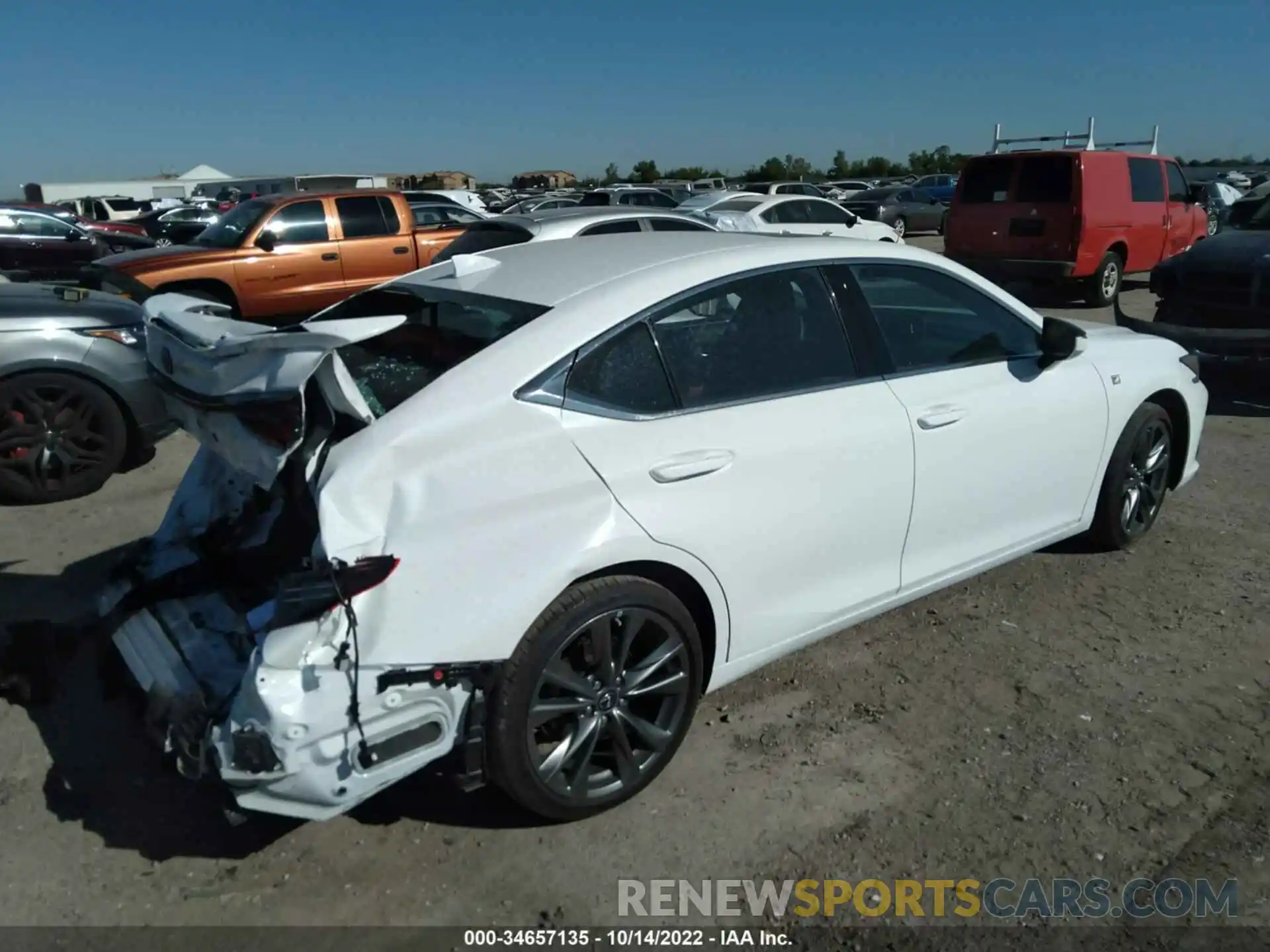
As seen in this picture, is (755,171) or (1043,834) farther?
(755,171)

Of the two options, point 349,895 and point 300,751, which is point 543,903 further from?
point 300,751

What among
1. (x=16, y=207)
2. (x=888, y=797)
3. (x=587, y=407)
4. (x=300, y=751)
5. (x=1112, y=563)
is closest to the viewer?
(x=300, y=751)

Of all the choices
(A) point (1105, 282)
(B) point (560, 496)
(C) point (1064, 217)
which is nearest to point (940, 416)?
(B) point (560, 496)

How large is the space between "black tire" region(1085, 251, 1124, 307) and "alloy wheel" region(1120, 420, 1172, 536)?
8.83 meters

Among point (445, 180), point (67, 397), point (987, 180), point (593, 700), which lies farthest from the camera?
point (445, 180)

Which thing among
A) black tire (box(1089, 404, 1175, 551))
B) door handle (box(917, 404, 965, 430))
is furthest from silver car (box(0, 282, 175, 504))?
black tire (box(1089, 404, 1175, 551))

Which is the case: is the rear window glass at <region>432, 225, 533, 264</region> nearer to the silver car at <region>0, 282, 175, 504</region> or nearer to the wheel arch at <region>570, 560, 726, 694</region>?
the silver car at <region>0, 282, 175, 504</region>

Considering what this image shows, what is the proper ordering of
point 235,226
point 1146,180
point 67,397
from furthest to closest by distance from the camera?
point 1146,180
point 235,226
point 67,397

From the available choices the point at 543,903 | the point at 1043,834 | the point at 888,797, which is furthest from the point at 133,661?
the point at 1043,834

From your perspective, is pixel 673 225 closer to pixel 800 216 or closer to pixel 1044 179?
pixel 1044 179

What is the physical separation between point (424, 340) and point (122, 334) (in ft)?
11.5

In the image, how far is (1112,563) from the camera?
4.75m

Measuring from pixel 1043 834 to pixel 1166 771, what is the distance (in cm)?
60

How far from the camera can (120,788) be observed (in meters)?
3.18
